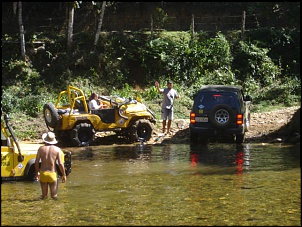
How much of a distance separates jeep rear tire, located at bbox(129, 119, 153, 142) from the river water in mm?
2010

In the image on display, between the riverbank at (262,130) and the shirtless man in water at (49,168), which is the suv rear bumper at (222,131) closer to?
the riverbank at (262,130)

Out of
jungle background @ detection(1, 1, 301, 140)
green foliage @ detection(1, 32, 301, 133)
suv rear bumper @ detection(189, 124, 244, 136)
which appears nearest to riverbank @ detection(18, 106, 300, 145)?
suv rear bumper @ detection(189, 124, 244, 136)

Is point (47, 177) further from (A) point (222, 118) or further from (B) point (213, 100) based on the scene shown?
(B) point (213, 100)

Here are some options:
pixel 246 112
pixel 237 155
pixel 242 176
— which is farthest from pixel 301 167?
pixel 246 112

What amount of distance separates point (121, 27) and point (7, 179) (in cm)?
2276

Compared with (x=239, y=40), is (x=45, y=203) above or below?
below

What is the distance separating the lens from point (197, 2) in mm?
37375

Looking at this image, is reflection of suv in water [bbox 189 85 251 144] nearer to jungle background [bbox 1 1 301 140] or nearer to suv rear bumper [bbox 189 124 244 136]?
suv rear bumper [bbox 189 124 244 136]

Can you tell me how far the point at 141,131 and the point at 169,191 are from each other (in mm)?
8348

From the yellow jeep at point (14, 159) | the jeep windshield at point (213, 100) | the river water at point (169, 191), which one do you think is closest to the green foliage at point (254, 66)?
the jeep windshield at point (213, 100)

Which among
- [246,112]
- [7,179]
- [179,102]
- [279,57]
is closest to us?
[7,179]

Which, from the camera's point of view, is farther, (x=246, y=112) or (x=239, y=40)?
(x=239, y=40)

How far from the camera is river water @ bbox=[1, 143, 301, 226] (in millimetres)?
10383

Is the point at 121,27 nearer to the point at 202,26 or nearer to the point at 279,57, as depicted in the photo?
the point at 202,26
